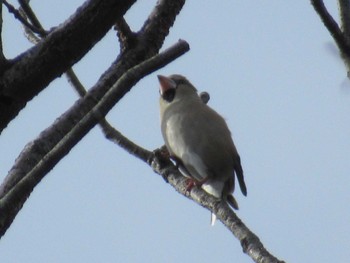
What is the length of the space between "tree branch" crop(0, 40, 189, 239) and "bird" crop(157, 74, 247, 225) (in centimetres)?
272

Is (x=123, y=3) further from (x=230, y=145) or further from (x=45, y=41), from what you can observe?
(x=230, y=145)

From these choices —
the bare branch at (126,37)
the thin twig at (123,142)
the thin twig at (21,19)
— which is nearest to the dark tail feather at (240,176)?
the thin twig at (123,142)

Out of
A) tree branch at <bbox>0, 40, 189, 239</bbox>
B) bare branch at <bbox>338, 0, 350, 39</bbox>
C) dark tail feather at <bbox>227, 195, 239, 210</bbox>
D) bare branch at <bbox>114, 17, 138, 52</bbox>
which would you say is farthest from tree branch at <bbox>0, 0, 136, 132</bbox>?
dark tail feather at <bbox>227, 195, 239, 210</bbox>

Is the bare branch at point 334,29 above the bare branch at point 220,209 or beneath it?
above

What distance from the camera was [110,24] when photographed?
200 centimetres

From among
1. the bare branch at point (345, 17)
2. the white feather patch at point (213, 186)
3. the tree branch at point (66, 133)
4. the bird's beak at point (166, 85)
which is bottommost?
the tree branch at point (66, 133)

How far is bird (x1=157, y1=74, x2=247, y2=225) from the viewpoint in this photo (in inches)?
193

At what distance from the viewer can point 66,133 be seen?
1.91 m

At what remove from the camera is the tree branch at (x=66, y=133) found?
5.60ft

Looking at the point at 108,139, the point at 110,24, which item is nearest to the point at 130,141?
the point at 108,139

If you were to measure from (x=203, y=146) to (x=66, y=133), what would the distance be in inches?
125

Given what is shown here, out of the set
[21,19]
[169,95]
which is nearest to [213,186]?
[169,95]

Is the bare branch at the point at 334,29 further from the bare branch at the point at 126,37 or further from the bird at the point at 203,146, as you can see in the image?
the bird at the point at 203,146

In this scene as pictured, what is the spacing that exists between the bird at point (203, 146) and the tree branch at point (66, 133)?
2724mm
